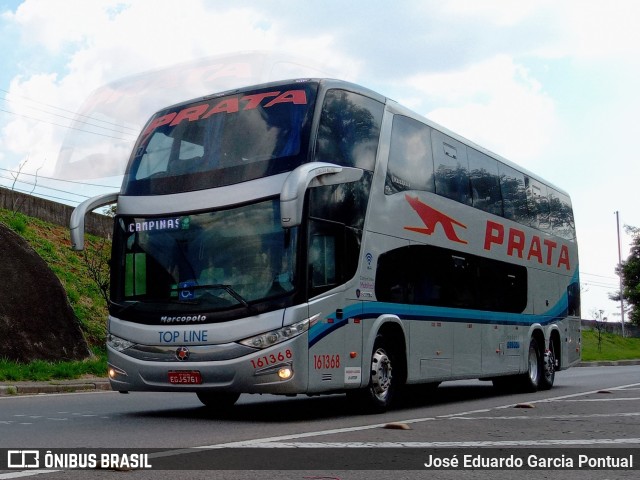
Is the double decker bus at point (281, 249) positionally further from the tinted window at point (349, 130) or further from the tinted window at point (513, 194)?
the tinted window at point (513, 194)

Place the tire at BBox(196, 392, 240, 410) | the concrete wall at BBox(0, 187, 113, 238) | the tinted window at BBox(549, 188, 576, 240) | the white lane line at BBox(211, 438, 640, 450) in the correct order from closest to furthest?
1. the white lane line at BBox(211, 438, 640, 450)
2. the tire at BBox(196, 392, 240, 410)
3. the tinted window at BBox(549, 188, 576, 240)
4. the concrete wall at BBox(0, 187, 113, 238)

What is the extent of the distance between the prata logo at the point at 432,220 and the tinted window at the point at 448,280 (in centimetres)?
25

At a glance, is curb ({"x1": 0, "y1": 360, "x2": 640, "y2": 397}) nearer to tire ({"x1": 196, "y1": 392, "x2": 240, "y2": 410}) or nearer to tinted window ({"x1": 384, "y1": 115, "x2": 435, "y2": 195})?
tire ({"x1": 196, "y1": 392, "x2": 240, "y2": 410})

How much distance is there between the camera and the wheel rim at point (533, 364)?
1800 centimetres

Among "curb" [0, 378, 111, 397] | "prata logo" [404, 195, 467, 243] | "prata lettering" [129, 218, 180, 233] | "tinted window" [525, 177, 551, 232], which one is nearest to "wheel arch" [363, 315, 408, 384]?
"prata logo" [404, 195, 467, 243]

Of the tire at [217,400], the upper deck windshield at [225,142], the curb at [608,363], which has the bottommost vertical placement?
the curb at [608,363]

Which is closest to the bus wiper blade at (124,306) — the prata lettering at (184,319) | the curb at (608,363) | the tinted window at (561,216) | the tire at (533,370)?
the prata lettering at (184,319)

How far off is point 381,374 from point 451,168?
14.0 feet

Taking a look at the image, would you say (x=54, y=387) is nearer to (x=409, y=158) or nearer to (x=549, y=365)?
(x=409, y=158)

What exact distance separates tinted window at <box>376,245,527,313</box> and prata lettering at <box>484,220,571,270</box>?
35 centimetres

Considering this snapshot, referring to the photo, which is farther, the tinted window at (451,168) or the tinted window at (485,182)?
the tinted window at (485,182)

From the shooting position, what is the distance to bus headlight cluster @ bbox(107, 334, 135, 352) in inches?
433

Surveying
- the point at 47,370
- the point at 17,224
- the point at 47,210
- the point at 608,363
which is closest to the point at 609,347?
the point at 608,363

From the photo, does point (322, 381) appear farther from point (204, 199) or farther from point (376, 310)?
point (204, 199)
